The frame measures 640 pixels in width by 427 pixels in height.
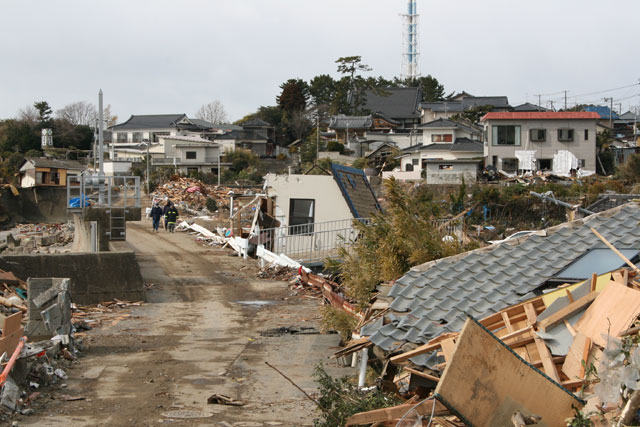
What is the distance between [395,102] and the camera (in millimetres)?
86500

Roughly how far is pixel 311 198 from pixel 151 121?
215 ft

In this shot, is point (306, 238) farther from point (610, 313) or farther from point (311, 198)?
point (610, 313)

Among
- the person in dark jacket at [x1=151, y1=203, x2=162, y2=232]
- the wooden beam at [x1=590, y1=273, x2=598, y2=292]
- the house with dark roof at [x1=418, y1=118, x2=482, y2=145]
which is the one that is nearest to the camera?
the wooden beam at [x1=590, y1=273, x2=598, y2=292]

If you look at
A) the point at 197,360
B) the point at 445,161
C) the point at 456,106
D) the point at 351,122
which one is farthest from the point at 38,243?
the point at 456,106

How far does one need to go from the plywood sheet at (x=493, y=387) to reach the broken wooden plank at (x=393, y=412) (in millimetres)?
286

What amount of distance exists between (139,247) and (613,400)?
2588 cm

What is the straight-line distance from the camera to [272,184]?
26.6 m

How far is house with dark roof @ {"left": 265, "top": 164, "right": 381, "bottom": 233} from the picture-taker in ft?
86.8

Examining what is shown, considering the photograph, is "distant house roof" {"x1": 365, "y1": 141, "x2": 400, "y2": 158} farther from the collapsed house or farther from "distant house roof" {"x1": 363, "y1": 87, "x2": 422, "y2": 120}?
the collapsed house

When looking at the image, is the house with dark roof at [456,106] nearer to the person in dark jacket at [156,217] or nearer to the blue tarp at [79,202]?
the person in dark jacket at [156,217]

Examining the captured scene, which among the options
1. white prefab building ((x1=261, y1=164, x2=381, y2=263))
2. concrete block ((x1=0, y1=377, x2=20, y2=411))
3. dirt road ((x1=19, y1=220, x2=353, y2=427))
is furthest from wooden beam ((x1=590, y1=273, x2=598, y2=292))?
white prefab building ((x1=261, y1=164, x2=381, y2=263))

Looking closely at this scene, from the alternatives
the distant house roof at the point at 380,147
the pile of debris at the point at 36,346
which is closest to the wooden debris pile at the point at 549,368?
the pile of debris at the point at 36,346

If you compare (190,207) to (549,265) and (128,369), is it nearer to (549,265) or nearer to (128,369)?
(128,369)

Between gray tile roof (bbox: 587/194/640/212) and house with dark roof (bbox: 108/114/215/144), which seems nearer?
gray tile roof (bbox: 587/194/640/212)
